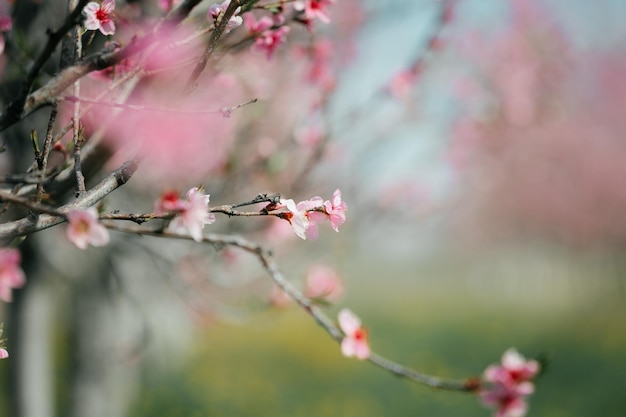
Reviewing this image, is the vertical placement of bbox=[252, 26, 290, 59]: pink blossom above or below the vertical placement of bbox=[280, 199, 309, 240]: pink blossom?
above

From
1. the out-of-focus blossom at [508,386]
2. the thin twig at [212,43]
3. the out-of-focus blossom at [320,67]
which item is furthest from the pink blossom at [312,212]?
the out-of-focus blossom at [320,67]

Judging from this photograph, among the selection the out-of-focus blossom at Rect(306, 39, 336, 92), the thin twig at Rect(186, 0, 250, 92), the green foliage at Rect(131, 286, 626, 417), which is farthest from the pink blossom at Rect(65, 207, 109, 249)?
the green foliage at Rect(131, 286, 626, 417)

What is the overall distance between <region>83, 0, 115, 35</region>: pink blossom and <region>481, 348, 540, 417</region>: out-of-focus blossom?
1.49 metres

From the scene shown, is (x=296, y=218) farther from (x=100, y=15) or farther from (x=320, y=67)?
(x=320, y=67)

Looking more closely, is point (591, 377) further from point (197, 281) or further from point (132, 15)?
point (132, 15)

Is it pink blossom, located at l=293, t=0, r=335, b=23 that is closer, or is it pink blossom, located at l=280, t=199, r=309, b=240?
pink blossom, located at l=280, t=199, r=309, b=240

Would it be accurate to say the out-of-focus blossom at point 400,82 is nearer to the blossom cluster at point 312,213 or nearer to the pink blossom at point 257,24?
the pink blossom at point 257,24

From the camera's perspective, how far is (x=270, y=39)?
6.15 feet

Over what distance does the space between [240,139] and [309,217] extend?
7.27 ft

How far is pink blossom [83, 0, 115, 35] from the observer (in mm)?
1458

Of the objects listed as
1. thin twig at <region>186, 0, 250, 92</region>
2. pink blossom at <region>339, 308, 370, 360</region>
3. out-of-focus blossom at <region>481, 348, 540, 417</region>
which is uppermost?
thin twig at <region>186, 0, 250, 92</region>

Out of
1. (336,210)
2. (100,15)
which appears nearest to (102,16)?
(100,15)

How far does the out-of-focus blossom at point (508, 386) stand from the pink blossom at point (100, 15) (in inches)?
58.8

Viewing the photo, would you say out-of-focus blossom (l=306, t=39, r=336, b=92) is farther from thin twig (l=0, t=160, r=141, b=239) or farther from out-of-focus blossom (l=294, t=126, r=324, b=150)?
thin twig (l=0, t=160, r=141, b=239)
